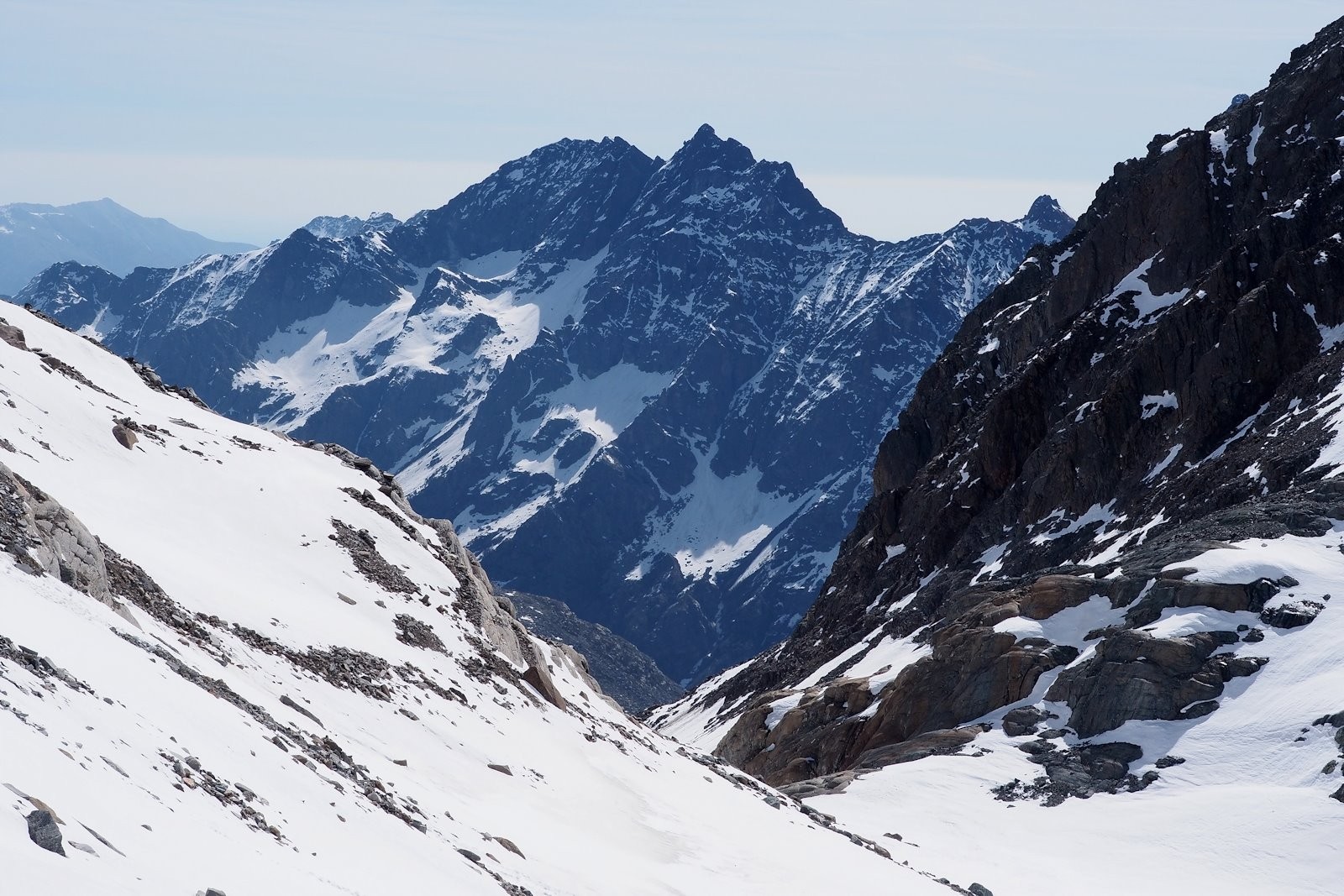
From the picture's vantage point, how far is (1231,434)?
297ft

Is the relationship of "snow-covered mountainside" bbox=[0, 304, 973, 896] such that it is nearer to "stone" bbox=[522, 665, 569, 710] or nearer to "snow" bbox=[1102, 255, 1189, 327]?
"stone" bbox=[522, 665, 569, 710]

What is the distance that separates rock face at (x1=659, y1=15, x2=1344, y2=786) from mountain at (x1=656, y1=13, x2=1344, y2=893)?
22 cm

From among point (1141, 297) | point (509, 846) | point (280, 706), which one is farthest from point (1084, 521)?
point (280, 706)

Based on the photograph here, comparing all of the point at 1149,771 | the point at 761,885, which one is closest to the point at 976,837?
the point at 1149,771

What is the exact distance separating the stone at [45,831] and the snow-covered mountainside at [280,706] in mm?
28

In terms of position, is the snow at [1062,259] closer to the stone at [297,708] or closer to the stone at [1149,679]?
the stone at [1149,679]

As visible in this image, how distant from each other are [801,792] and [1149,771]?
1391cm

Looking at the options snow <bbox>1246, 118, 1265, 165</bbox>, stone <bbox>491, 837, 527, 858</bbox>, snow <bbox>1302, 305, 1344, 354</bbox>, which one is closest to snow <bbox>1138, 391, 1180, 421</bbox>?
snow <bbox>1302, 305, 1344, 354</bbox>

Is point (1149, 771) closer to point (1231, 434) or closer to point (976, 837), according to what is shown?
point (976, 837)

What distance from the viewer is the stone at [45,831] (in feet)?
40.5

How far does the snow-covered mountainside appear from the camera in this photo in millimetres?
15523

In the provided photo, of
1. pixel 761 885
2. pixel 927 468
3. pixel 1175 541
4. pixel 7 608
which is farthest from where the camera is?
pixel 927 468

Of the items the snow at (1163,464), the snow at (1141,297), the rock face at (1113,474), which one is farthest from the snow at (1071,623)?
the snow at (1141,297)

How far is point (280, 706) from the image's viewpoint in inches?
982
